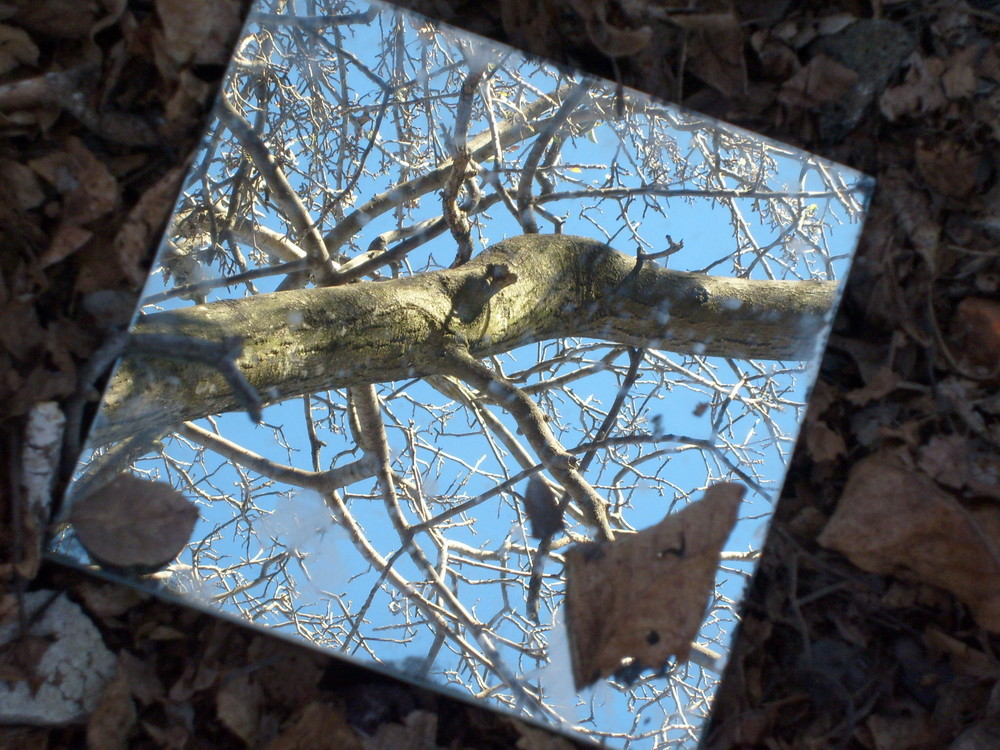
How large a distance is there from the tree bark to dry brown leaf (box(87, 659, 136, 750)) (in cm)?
30

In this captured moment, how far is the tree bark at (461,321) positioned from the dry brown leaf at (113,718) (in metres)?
0.30

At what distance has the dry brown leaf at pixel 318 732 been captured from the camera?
0.96 meters

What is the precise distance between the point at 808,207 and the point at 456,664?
0.69 metres

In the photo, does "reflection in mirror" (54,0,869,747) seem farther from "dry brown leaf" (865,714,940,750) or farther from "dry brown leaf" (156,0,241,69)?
"dry brown leaf" (865,714,940,750)

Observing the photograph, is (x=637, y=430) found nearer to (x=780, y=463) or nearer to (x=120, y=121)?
(x=780, y=463)

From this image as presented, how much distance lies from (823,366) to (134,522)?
87 centimetres

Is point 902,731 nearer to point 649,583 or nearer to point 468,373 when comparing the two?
point 649,583

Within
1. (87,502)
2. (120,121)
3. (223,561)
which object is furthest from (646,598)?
(120,121)

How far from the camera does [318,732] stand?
0.96 m

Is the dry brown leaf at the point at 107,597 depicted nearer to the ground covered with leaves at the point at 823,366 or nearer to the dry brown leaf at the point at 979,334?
the ground covered with leaves at the point at 823,366

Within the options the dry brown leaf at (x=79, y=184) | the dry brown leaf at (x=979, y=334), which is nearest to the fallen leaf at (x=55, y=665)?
the dry brown leaf at (x=79, y=184)

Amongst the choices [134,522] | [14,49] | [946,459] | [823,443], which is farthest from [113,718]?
[946,459]

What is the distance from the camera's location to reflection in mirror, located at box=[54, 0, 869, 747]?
90cm

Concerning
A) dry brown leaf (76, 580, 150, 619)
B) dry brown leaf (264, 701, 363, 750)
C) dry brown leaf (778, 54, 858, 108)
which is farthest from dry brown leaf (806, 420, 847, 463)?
dry brown leaf (76, 580, 150, 619)
